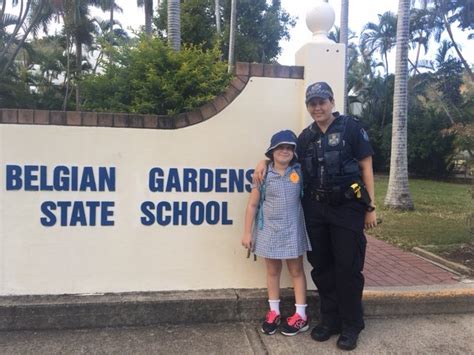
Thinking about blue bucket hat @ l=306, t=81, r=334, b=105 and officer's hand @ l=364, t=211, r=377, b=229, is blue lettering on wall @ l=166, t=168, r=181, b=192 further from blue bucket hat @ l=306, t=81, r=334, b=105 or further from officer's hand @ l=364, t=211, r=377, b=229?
officer's hand @ l=364, t=211, r=377, b=229

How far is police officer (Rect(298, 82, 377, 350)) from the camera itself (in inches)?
125

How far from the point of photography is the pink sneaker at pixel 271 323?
3.41 m

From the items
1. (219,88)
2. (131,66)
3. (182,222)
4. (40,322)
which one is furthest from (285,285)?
(131,66)

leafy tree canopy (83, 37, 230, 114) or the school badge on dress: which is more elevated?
leafy tree canopy (83, 37, 230, 114)

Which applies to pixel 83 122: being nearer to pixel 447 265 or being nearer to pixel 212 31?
pixel 447 265

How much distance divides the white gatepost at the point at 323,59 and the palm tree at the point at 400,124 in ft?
22.3

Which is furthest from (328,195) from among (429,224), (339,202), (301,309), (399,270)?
(429,224)

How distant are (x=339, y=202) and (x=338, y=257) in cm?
39

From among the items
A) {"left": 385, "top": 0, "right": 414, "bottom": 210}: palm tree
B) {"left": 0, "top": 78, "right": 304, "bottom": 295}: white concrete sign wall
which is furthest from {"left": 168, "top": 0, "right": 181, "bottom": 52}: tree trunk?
{"left": 0, "top": 78, "right": 304, "bottom": 295}: white concrete sign wall

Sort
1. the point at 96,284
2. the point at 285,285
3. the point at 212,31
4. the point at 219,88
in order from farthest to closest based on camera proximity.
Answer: the point at 212,31 → the point at 219,88 → the point at 285,285 → the point at 96,284

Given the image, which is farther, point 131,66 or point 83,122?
point 131,66

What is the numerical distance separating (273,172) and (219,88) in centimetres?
196

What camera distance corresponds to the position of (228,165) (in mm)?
3744

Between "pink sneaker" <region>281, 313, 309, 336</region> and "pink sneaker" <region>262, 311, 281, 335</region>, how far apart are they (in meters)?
0.07
